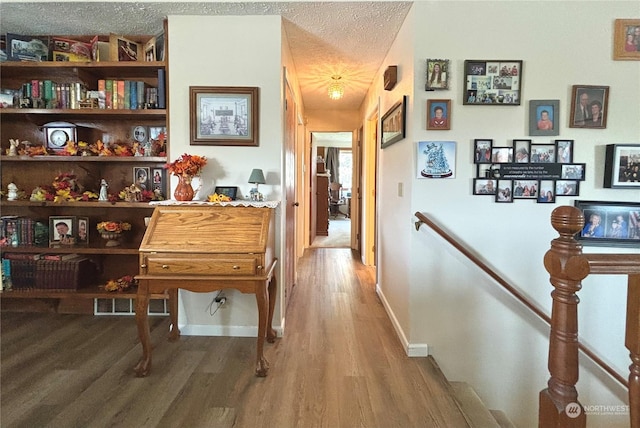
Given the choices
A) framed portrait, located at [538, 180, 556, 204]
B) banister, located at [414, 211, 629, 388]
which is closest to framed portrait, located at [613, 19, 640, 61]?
framed portrait, located at [538, 180, 556, 204]

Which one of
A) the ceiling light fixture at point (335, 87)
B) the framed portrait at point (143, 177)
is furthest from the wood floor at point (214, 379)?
the ceiling light fixture at point (335, 87)

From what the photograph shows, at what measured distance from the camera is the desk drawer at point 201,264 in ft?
6.32

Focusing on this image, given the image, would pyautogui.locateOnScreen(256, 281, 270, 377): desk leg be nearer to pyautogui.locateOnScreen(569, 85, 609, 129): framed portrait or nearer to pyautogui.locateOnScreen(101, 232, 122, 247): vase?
pyautogui.locateOnScreen(101, 232, 122, 247): vase

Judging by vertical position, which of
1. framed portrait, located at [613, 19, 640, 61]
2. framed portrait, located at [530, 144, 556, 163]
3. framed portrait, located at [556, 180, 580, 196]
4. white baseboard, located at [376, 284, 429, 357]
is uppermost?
framed portrait, located at [613, 19, 640, 61]

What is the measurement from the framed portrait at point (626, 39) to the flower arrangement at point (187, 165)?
9.16ft

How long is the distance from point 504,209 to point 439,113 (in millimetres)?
761

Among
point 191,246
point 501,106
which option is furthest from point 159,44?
point 501,106

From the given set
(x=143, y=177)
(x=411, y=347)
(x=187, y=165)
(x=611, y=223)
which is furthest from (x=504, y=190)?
(x=143, y=177)

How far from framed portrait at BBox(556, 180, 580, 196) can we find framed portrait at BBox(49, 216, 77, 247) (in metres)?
3.61

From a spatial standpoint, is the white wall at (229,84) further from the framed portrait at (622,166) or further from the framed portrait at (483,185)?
the framed portrait at (622,166)

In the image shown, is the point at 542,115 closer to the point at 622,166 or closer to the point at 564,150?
the point at 564,150

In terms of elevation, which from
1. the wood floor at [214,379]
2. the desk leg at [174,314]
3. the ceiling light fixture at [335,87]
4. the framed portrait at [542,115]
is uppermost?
the ceiling light fixture at [335,87]

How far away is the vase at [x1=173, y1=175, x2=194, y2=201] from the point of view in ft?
7.46

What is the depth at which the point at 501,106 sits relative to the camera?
7.21 feet
